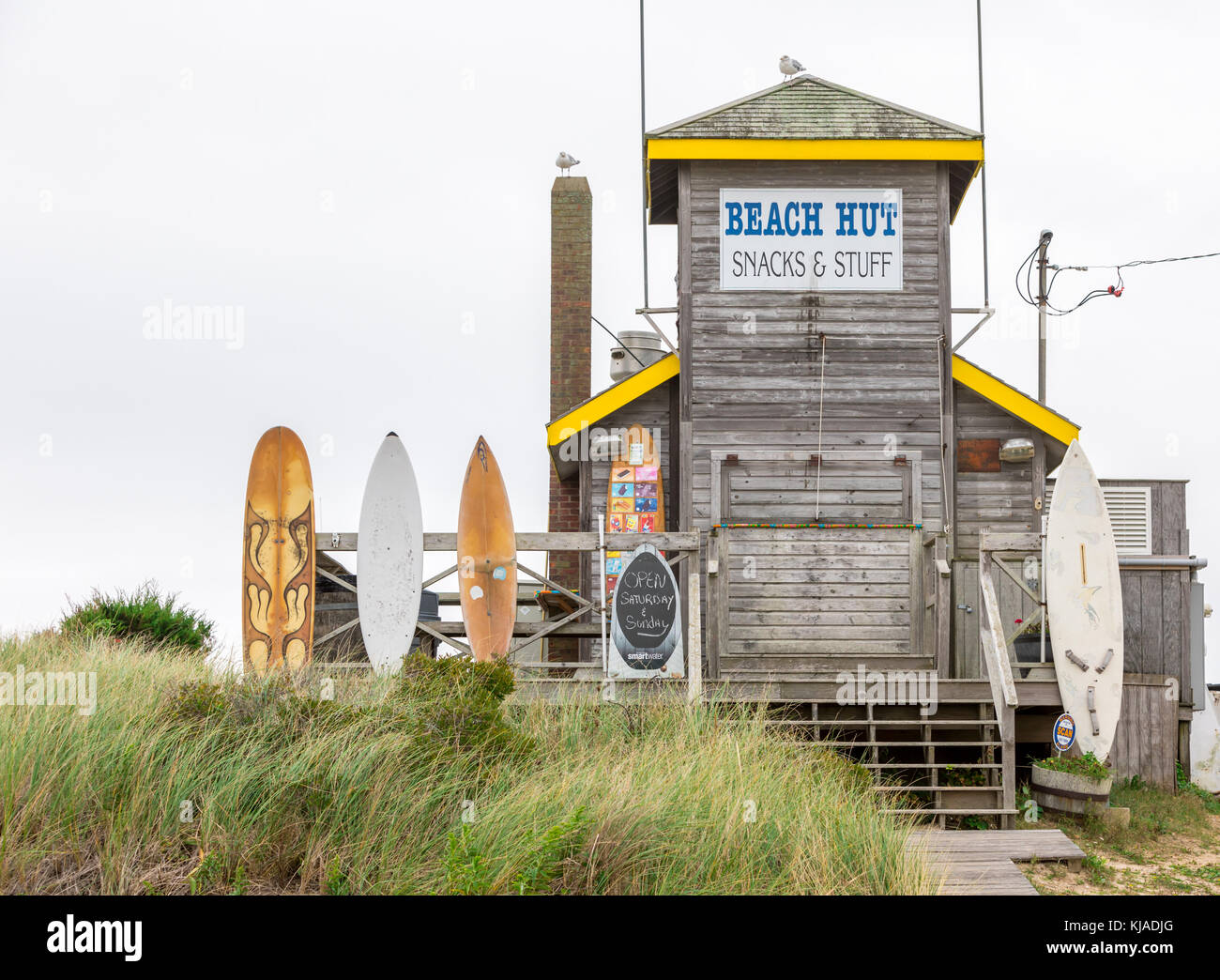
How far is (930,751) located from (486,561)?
4415 millimetres

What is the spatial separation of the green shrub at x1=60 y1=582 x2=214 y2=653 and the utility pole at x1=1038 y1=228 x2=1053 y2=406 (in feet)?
39.9

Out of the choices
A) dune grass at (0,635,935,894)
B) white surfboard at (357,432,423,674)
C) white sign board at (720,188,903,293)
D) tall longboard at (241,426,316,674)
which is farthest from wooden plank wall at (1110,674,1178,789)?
tall longboard at (241,426,316,674)

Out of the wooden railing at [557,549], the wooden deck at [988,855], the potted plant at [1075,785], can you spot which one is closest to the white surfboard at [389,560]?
the wooden railing at [557,549]

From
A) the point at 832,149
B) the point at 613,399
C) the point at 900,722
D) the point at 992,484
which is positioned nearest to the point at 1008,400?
the point at 992,484

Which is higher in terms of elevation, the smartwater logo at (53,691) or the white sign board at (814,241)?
the white sign board at (814,241)

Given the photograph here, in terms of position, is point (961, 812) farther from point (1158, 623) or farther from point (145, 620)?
point (145, 620)

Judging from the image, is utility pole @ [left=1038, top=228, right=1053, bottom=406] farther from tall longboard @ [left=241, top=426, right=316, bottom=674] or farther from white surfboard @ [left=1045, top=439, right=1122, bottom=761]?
tall longboard @ [left=241, top=426, right=316, bottom=674]

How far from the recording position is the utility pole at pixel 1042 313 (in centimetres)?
1744

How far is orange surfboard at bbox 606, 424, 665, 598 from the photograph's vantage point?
13.2 m

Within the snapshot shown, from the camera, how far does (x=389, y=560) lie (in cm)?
1130

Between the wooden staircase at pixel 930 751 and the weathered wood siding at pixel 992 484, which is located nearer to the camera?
A: the wooden staircase at pixel 930 751
